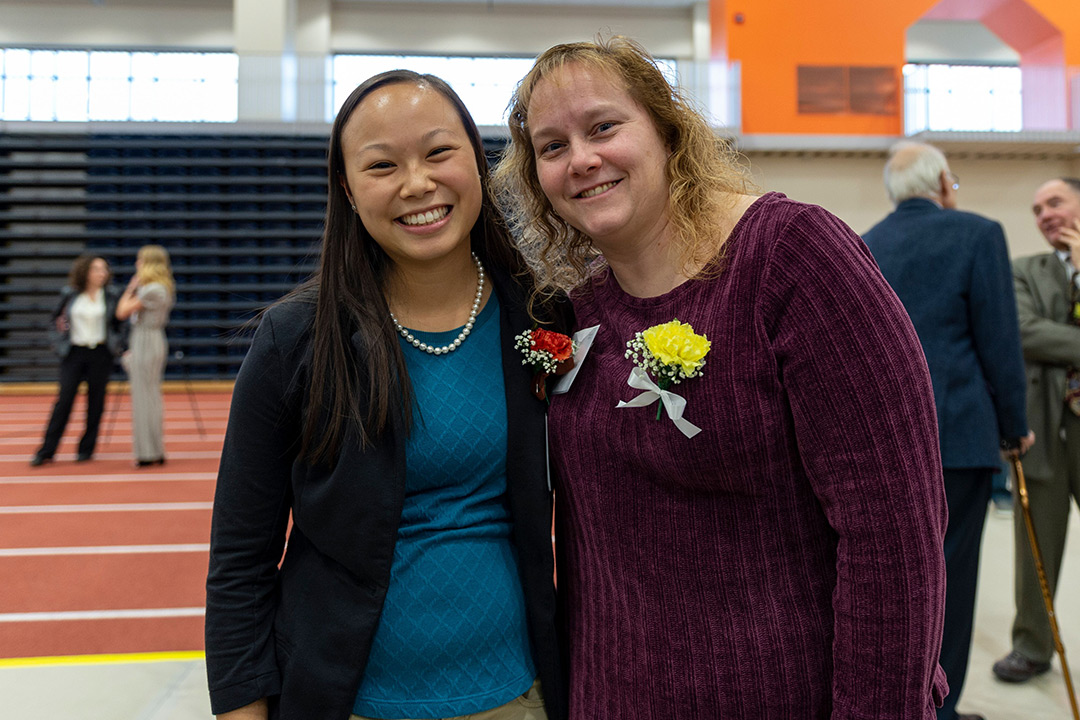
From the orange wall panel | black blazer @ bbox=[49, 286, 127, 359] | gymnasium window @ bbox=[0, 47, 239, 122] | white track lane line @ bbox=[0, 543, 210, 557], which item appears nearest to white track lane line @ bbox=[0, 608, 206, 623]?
white track lane line @ bbox=[0, 543, 210, 557]

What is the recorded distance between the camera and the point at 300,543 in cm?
131

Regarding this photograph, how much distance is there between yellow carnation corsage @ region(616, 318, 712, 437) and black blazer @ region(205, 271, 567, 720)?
0.85 ft

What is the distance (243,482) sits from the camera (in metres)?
1.23

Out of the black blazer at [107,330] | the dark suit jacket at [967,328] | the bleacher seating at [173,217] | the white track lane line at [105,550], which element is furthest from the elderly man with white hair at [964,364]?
the bleacher seating at [173,217]

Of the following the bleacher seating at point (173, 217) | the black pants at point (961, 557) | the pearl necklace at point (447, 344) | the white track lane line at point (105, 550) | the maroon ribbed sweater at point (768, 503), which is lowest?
the white track lane line at point (105, 550)

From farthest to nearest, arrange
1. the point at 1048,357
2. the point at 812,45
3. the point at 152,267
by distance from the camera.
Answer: the point at 812,45 → the point at 152,267 → the point at 1048,357

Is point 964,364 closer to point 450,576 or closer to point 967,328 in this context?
point 967,328

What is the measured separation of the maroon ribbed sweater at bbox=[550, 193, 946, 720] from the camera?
1038 mm

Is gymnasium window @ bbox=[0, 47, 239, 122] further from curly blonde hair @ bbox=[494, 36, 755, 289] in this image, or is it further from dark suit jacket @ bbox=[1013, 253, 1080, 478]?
curly blonde hair @ bbox=[494, 36, 755, 289]

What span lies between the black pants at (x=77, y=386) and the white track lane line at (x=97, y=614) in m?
3.87

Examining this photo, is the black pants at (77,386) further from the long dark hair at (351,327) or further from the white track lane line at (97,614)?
the long dark hair at (351,327)

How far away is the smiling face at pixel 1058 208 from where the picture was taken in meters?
3.13

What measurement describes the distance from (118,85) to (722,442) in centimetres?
1731

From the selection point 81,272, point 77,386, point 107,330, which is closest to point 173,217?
point 81,272
